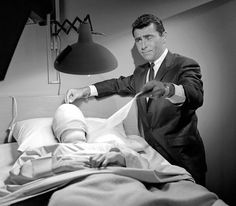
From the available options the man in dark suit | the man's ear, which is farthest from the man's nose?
the man's ear

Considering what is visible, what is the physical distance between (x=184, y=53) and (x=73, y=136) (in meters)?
1.07

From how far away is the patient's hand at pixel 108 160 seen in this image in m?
1.30

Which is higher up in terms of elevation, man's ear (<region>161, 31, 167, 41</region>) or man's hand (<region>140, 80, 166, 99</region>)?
man's ear (<region>161, 31, 167, 41</region>)

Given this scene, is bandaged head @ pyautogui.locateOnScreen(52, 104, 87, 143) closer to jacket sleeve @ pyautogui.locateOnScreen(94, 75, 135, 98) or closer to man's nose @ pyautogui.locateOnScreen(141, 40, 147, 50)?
jacket sleeve @ pyautogui.locateOnScreen(94, 75, 135, 98)

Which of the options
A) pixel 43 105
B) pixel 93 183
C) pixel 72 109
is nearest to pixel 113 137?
pixel 72 109

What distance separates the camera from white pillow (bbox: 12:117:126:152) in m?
1.79

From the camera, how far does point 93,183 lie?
42.5 inches

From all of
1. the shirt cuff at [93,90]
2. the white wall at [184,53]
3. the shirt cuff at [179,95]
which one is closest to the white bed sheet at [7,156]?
the white wall at [184,53]

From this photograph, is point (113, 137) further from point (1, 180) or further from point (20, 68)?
point (20, 68)

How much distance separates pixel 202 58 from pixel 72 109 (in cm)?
103

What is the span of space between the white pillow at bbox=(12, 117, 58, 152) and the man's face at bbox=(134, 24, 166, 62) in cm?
77

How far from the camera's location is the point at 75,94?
2.14m

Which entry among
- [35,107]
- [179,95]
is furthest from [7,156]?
[179,95]

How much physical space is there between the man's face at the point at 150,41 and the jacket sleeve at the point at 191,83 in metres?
0.21
